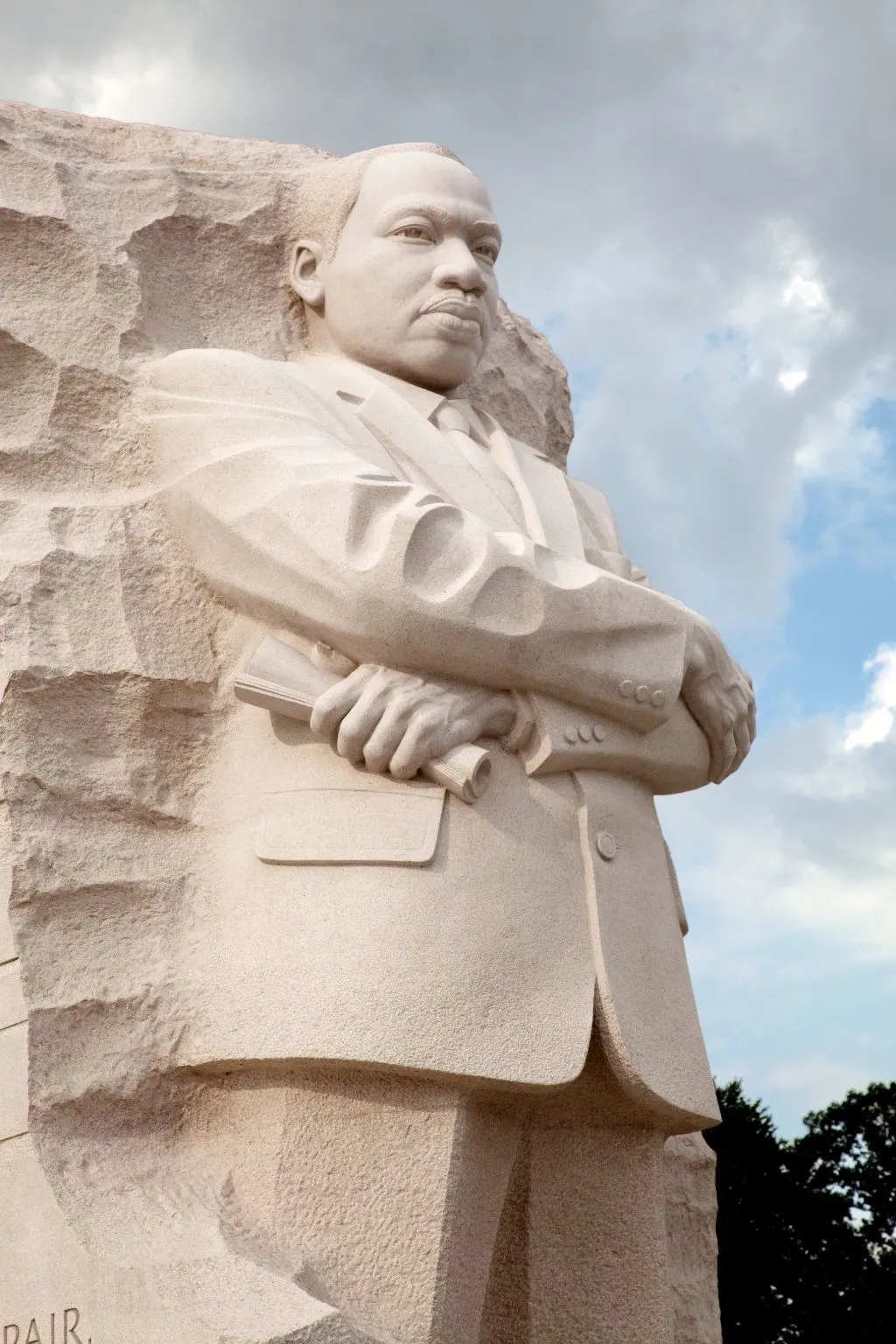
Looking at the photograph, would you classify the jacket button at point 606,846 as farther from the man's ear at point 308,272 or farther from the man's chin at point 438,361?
the man's ear at point 308,272

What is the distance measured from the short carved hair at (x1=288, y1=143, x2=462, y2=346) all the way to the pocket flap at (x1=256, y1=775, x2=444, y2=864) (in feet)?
5.14

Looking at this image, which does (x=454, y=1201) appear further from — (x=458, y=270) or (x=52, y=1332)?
(x=458, y=270)

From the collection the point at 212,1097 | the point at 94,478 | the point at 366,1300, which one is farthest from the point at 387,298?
A: the point at 366,1300

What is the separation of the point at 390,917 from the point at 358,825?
0.23 metres

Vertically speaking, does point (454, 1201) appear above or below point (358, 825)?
below

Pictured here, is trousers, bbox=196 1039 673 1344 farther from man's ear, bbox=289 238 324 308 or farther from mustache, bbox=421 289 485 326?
man's ear, bbox=289 238 324 308

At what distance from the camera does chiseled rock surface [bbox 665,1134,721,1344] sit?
508 centimetres

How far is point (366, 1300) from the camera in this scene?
3789 millimetres

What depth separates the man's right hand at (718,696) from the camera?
442cm

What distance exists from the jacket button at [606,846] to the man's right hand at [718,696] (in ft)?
1.45

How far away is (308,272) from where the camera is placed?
5023mm

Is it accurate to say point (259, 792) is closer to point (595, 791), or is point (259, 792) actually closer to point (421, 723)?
point (421, 723)

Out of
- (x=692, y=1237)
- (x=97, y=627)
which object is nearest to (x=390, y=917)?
(x=97, y=627)

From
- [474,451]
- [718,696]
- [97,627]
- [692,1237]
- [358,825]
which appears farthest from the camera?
[692,1237]
